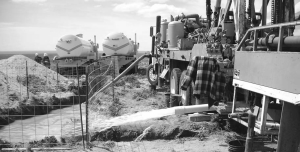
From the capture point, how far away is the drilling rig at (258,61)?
12.6 ft

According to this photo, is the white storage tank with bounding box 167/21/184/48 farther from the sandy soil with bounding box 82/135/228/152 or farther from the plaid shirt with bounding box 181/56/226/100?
the sandy soil with bounding box 82/135/228/152

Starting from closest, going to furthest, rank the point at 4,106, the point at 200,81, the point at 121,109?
the point at 200,81, the point at 121,109, the point at 4,106

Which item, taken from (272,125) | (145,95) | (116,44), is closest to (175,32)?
(145,95)

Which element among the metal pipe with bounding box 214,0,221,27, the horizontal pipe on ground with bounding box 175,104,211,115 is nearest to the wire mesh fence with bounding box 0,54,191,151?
the horizontal pipe on ground with bounding box 175,104,211,115

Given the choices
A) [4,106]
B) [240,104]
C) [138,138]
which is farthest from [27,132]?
[240,104]

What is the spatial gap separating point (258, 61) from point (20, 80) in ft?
40.6

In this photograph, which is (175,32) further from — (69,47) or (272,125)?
(69,47)

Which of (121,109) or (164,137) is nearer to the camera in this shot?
(164,137)

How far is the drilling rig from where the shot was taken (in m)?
3.83

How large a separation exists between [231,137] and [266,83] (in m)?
2.44

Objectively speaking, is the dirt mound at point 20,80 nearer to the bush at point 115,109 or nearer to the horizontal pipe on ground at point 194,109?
the bush at point 115,109

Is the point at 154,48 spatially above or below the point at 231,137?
above

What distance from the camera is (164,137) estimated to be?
21.9ft

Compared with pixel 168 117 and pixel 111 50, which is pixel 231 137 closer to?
pixel 168 117
